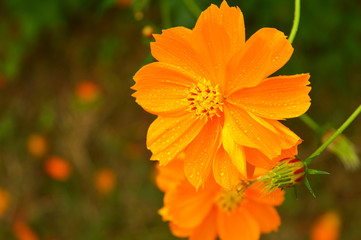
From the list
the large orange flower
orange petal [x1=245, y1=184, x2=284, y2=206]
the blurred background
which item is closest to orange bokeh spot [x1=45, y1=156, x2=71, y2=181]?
the blurred background

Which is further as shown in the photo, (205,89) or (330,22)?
(330,22)

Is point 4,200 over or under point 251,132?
under

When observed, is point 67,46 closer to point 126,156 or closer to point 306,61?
point 126,156

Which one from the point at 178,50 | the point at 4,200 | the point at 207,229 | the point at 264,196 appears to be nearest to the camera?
the point at 178,50

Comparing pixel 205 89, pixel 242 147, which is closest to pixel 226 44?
pixel 205 89

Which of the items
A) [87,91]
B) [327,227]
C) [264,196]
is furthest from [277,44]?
[87,91]

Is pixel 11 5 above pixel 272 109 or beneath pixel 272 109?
above

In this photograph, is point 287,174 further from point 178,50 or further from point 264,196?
point 178,50
